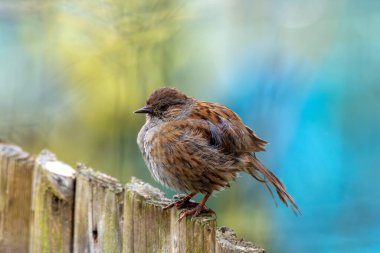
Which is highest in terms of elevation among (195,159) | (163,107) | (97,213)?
(163,107)

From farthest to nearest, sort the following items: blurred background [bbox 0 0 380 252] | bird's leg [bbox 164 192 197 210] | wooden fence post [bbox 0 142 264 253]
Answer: blurred background [bbox 0 0 380 252] → bird's leg [bbox 164 192 197 210] → wooden fence post [bbox 0 142 264 253]

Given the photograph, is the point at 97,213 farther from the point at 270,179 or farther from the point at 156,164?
the point at 270,179

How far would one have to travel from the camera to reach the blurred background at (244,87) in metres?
4.22

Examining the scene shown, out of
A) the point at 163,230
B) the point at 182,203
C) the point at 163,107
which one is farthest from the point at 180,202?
the point at 163,107

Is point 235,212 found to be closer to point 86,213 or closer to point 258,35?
point 258,35

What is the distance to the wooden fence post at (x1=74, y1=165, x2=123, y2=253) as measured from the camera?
3.23 metres

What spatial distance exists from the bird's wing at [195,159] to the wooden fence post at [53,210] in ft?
1.72

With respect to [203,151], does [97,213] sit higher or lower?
lower

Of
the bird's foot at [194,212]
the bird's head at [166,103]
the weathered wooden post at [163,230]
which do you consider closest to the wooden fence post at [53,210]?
the weathered wooden post at [163,230]

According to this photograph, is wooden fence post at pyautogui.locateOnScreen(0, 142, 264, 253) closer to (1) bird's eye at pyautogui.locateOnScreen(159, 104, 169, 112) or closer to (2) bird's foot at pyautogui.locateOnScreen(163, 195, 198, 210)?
(2) bird's foot at pyautogui.locateOnScreen(163, 195, 198, 210)

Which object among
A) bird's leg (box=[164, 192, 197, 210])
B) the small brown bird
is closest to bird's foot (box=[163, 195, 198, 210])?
bird's leg (box=[164, 192, 197, 210])

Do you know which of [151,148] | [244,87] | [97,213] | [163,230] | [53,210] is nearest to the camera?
[163,230]

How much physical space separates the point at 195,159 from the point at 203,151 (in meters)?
0.07

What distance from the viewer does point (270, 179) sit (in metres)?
3.97
